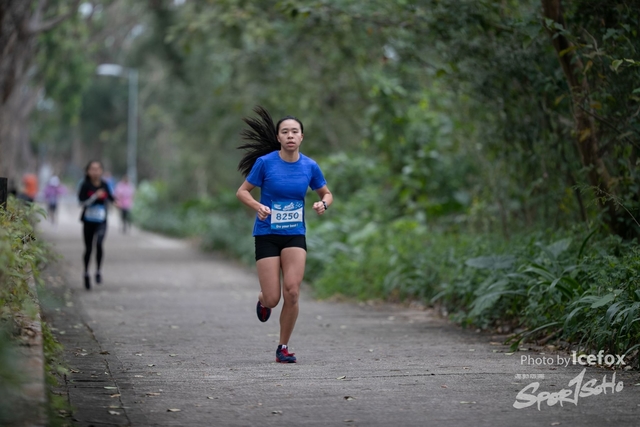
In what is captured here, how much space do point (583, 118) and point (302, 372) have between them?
4.34 m

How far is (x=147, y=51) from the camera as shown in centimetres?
3141

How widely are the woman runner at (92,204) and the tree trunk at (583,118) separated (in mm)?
7752

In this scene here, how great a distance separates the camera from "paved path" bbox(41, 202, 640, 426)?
6.03m

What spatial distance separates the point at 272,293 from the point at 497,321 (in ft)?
10.9

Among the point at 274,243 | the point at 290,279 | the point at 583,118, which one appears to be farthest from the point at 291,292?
the point at 583,118

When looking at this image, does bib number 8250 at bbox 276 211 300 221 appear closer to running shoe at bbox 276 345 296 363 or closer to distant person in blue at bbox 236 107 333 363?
distant person in blue at bbox 236 107 333 363

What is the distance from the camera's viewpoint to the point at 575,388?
6871 millimetres

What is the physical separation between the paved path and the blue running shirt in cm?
109

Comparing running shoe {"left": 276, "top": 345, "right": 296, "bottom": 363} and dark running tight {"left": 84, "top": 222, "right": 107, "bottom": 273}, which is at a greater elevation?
dark running tight {"left": 84, "top": 222, "right": 107, "bottom": 273}

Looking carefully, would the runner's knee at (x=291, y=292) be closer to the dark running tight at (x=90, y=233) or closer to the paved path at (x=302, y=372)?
the paved path at (x=302, y=372)

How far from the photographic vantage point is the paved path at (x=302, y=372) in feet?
19.8

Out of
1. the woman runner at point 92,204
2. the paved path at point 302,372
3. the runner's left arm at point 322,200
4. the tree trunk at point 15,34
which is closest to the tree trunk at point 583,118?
the paved path at point 302,372

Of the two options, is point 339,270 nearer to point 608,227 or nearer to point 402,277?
point 402,277

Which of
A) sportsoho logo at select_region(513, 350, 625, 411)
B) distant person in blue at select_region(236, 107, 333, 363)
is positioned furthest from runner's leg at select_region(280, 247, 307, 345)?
sportsoho logo at select_region(513, 350, 625, 411)
